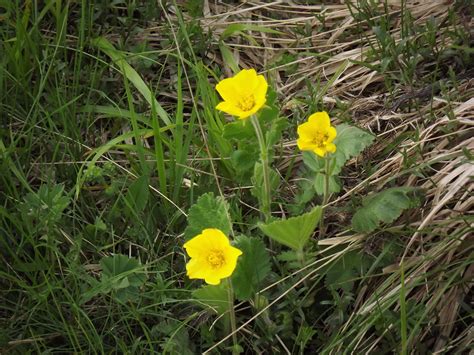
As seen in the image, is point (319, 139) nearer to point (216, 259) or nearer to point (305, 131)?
point (305, 131)

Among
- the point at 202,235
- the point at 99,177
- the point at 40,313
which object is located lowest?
the point at 40,313

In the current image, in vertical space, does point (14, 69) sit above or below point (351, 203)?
above

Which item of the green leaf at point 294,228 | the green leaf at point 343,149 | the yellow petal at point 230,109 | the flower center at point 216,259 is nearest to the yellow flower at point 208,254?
the flower center at point 216,259

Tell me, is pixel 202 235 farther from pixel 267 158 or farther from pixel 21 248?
pixel 21 248

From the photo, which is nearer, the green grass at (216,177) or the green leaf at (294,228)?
the green leaf at (294,228)

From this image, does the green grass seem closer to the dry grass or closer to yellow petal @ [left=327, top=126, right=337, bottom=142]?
the dry grass

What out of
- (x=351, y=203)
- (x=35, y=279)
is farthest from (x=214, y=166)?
(x=35, y=279)

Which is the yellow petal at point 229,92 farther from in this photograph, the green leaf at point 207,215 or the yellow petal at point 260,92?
the green leaf at point 207,215
